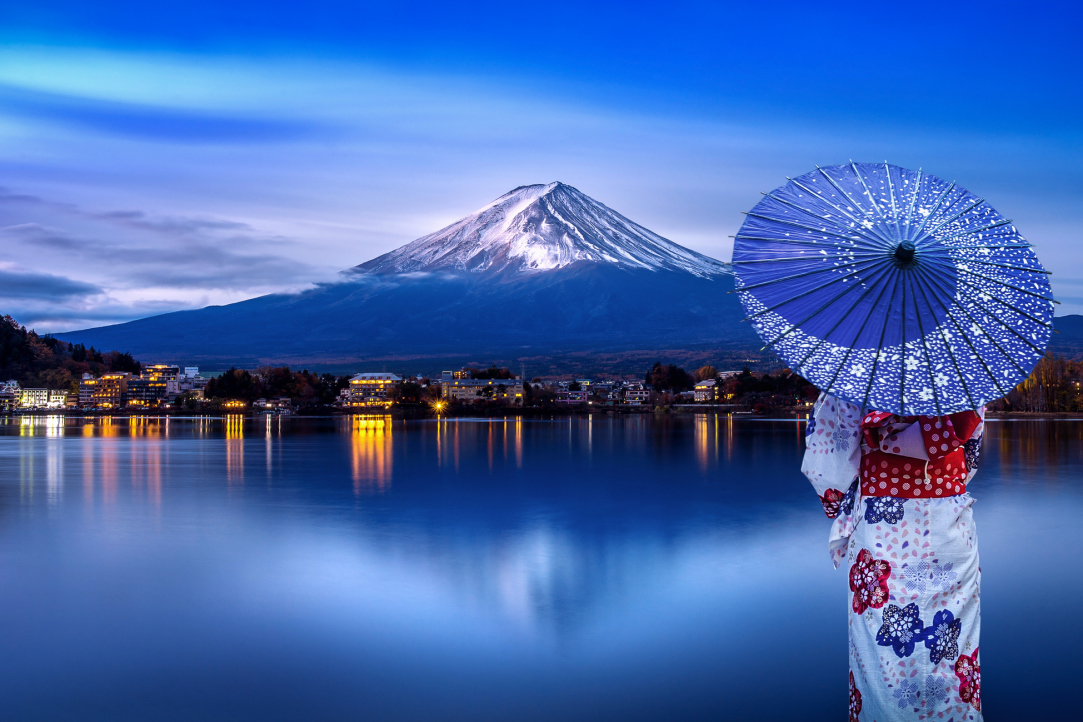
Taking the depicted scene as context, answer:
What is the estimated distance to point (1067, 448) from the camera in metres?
17.9

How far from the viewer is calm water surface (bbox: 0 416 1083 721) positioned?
11.6ft

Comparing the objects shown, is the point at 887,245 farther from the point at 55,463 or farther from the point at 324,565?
the point at 55,463

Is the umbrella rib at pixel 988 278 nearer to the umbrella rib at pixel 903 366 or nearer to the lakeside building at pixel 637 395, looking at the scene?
the umbrella rib at pixel 903 366

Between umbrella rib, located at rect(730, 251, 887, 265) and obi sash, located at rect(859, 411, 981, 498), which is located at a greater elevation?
umbrella rib, located at rect(730, 251, 887, 265)

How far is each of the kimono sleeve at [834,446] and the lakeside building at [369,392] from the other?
225 feet

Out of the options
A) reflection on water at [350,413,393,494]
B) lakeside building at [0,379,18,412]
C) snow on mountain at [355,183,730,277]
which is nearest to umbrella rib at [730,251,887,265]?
reflection on water at [350,413,393,494]

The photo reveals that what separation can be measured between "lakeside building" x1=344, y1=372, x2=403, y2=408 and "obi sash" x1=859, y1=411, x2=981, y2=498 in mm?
68614

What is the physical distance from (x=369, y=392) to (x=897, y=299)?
77.5 meters

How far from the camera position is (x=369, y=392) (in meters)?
78.5

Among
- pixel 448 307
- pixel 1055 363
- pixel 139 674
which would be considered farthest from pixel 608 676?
pixel 448 307

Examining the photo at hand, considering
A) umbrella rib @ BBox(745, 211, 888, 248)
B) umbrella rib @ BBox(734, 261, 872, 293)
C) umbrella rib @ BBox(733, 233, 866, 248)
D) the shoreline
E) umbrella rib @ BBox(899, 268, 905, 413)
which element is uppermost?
umbrella rib @ BBox(745, 211, 888, 248)

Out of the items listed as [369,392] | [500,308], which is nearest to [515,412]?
[369,392]

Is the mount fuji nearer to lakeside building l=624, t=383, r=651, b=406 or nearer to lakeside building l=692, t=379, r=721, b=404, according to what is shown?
lakeside building l=624, t=383, r=651, b=406

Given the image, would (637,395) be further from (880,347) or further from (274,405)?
(880,347)
